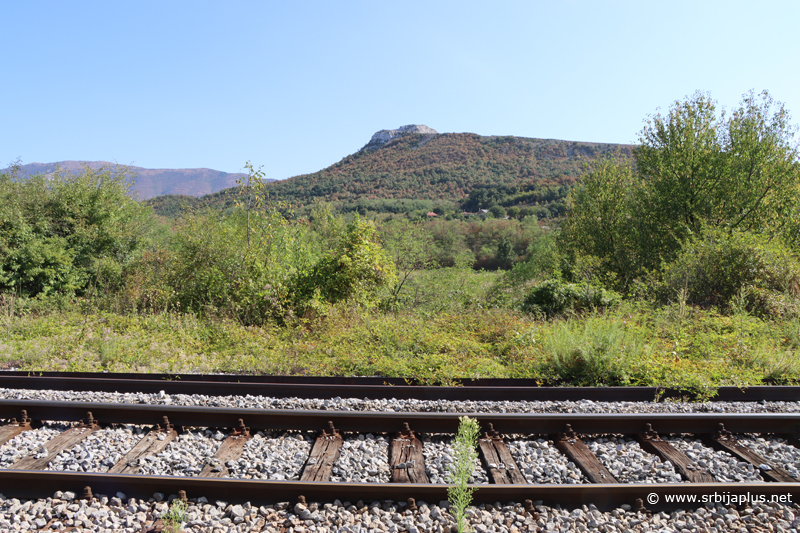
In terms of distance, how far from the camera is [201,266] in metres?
10.8

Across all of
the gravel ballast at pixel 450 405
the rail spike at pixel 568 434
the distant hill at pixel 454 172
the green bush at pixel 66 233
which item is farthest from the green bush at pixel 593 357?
the distant hill at pixel 454 172

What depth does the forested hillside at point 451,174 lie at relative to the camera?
239 feet

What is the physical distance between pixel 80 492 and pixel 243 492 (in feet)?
4.21

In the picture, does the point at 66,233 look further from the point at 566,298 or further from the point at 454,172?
the point at 454,172

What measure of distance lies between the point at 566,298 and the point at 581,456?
723 cm

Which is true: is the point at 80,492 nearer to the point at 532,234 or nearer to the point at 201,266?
the point at 201,266

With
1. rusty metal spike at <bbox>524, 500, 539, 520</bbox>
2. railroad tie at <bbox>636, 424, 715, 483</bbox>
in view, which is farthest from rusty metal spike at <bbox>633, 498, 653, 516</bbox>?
rusty metal spike at <bbox>524, 500, 539, 520</bbox>

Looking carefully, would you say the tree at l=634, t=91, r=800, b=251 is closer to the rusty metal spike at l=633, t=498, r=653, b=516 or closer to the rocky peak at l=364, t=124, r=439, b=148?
the rusty metal spike at l=633, t=498, r=653, b=516

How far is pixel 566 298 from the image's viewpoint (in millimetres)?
Answer: 10625

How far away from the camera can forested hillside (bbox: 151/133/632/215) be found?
72938mm

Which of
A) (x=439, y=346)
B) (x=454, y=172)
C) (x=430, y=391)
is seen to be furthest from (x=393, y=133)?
(x=430, y=391)

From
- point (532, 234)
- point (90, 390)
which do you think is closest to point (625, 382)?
point (90, 390)

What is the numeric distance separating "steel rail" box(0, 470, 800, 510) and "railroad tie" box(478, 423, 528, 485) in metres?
0.24

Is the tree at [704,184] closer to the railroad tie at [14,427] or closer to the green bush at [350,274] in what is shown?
the green bush at [350,274]
